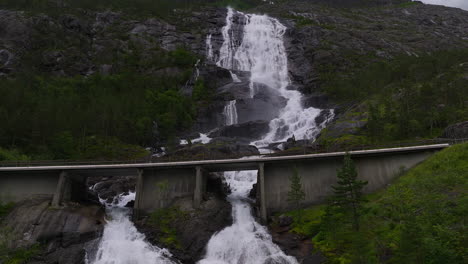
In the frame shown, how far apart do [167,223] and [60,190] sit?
39.3 ft

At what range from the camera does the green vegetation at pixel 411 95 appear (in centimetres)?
4551

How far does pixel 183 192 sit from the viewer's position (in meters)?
35.4

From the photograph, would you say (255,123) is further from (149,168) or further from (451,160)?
(451,160)

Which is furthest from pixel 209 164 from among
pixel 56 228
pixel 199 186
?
pixel 56 228

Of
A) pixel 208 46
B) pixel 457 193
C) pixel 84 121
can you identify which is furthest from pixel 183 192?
pixel 208 46

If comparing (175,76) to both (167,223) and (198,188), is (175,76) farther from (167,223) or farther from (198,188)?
(167,223)

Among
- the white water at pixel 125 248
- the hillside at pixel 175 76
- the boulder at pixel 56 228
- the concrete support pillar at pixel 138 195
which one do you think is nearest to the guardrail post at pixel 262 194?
the white water at pixel 125 248

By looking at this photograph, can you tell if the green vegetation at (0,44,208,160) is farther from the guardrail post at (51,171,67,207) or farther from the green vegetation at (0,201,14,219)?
the guardrail post at (51,171,67,207)

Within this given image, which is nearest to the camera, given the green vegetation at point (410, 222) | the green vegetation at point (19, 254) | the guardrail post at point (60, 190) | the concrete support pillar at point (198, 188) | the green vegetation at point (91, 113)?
the green vegetation at point (410, 222)

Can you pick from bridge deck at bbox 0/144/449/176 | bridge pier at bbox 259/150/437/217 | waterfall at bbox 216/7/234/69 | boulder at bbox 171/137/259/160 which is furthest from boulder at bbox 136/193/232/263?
waterfall at bbox 216/7/234/69

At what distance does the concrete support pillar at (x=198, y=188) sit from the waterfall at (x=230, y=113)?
123ft

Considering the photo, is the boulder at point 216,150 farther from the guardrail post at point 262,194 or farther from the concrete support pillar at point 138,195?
the guardrail post at point 262,194

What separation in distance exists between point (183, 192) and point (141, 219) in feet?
16.0

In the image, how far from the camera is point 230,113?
74750 mm
